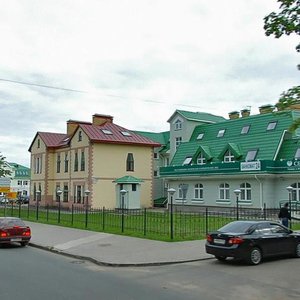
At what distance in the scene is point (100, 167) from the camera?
152ft

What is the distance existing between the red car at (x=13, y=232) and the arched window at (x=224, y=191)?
79.4 ft

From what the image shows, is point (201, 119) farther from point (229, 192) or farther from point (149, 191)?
point (229, 192)

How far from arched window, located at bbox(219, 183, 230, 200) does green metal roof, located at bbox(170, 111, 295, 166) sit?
2409 mm

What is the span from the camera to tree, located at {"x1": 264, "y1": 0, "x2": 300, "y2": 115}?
891 cm

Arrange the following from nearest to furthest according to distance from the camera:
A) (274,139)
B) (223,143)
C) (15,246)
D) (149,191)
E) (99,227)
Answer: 1. (15,246)
2. (99,227)
3. (274,139)
4. (223,143)
5. (149,191)

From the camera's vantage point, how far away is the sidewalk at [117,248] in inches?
584

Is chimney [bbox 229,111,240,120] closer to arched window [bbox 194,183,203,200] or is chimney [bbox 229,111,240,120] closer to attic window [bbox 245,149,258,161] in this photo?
arched window [bbox 194,183,203,200]

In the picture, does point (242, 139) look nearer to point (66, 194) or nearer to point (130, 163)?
point (130, 163)

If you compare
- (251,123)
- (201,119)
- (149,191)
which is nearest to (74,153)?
(149,191)

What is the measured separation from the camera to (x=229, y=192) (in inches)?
1577

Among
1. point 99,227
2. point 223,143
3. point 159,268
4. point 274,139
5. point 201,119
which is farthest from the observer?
point 201,119

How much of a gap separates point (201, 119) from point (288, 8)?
44.5 metres

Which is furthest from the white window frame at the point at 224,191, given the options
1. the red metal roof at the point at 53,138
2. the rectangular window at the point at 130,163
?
the red metal roof at the point at 53,138

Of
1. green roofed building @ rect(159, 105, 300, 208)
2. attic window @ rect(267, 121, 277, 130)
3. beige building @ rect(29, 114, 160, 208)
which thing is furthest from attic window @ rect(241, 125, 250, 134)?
beige building @ rect(29, 114, 160, 208)
